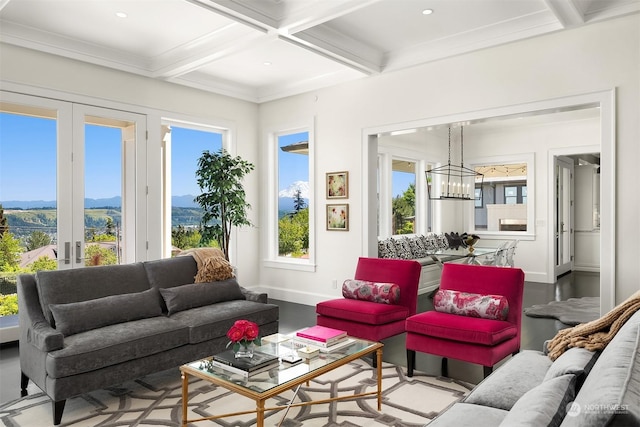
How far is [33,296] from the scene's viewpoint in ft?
11.2

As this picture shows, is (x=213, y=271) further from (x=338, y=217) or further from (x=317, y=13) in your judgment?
(x=317, y=13)

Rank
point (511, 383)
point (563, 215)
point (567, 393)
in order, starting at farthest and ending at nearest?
point (563, 215) < point (511, 383) < point (567, 393)

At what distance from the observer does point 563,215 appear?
913 cm

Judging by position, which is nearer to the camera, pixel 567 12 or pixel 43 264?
pixel 567 12

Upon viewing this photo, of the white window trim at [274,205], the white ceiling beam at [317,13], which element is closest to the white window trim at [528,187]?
the white window trim at [274,205]

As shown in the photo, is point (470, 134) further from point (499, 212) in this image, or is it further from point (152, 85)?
point (152, 85)

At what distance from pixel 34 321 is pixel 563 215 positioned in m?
9.11

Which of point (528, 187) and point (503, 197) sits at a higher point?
point (528, 187)

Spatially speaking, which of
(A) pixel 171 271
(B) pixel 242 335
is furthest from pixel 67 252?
(B) pixel 242 335

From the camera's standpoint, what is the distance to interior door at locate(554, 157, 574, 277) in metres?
8.62

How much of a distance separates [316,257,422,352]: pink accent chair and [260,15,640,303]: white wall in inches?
51.9

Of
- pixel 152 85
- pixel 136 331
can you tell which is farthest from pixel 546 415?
pixel 152 85

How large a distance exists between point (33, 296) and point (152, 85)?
3.19 metres

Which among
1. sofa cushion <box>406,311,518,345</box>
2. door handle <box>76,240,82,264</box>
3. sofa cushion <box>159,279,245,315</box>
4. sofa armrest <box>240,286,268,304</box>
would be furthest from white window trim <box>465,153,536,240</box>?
door handle <box>76,240,82,264</box>
